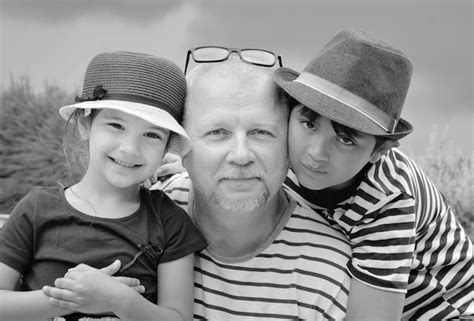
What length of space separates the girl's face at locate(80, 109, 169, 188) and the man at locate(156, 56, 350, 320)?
7.9 inches

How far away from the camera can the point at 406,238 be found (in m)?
2.63

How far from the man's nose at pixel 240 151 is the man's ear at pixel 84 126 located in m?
0.58

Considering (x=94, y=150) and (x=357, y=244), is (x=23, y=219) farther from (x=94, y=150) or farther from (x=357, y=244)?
(x=357, y=244)

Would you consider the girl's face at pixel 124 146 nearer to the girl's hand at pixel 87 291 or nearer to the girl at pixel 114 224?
the girl at pixel 114 224

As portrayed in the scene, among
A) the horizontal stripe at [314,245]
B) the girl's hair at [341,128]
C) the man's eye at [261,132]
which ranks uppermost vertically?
the girl's hair at [341,128]

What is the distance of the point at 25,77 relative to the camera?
10.5 metres

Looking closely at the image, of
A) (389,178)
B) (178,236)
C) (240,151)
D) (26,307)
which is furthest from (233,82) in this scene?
(26,307)

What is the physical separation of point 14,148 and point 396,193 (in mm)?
7965

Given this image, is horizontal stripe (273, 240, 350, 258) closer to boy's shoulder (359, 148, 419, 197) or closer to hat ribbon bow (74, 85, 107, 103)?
boy's shoulder (359, 148, 419, 197)

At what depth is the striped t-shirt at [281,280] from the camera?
2754mm

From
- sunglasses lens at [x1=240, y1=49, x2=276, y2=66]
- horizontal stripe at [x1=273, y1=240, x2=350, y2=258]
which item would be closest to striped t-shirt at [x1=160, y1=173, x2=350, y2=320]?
horizontal stripe at [x1=273, y1=240, x2=350, y2=258]

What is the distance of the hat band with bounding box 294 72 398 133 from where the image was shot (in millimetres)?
2531

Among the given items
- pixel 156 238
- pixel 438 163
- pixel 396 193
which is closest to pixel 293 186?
pixel 396 193

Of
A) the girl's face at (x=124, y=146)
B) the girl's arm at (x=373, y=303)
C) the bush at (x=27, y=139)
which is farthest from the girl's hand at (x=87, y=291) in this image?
the bush at (x=27, y=139)
